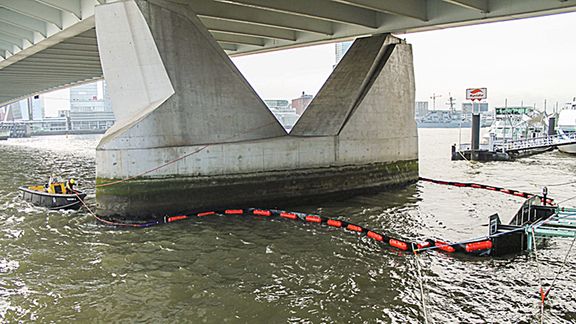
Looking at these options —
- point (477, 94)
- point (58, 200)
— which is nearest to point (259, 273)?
point (58, 200)

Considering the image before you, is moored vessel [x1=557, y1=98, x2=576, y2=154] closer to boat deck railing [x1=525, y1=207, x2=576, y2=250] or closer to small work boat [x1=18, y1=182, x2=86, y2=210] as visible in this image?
boat deck railing [x1=525, y1=207, x2=576, y2=250]

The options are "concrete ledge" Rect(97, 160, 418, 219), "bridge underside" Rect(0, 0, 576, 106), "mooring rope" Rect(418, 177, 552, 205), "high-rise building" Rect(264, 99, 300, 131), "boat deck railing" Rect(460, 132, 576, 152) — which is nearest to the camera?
"concrete ledge" Rect(97, 160, 418, 219)

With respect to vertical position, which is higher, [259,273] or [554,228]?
[554,228]

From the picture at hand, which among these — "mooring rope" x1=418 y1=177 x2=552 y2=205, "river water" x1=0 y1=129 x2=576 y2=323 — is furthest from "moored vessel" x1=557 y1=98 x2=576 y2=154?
"river water" x1=0 y1=129 x2=576 y2=323

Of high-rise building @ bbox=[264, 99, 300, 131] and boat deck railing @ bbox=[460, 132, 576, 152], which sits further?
high-rise building @ bbox=[264, 99, 300, 131]

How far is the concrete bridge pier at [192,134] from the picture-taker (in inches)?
641

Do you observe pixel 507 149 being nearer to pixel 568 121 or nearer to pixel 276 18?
pixel 568 121

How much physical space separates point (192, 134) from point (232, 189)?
2729mm

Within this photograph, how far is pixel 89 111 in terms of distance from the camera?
154 metres

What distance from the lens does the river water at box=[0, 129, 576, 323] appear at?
344 inches

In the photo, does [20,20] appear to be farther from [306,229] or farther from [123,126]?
[306,229]

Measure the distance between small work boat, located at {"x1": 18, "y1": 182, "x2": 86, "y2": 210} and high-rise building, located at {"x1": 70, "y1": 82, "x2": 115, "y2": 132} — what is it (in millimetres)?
109613

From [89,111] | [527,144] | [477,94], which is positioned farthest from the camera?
[89,111]

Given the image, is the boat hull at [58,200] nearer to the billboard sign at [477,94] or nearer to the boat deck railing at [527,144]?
the boat deck railing at [527,144]
